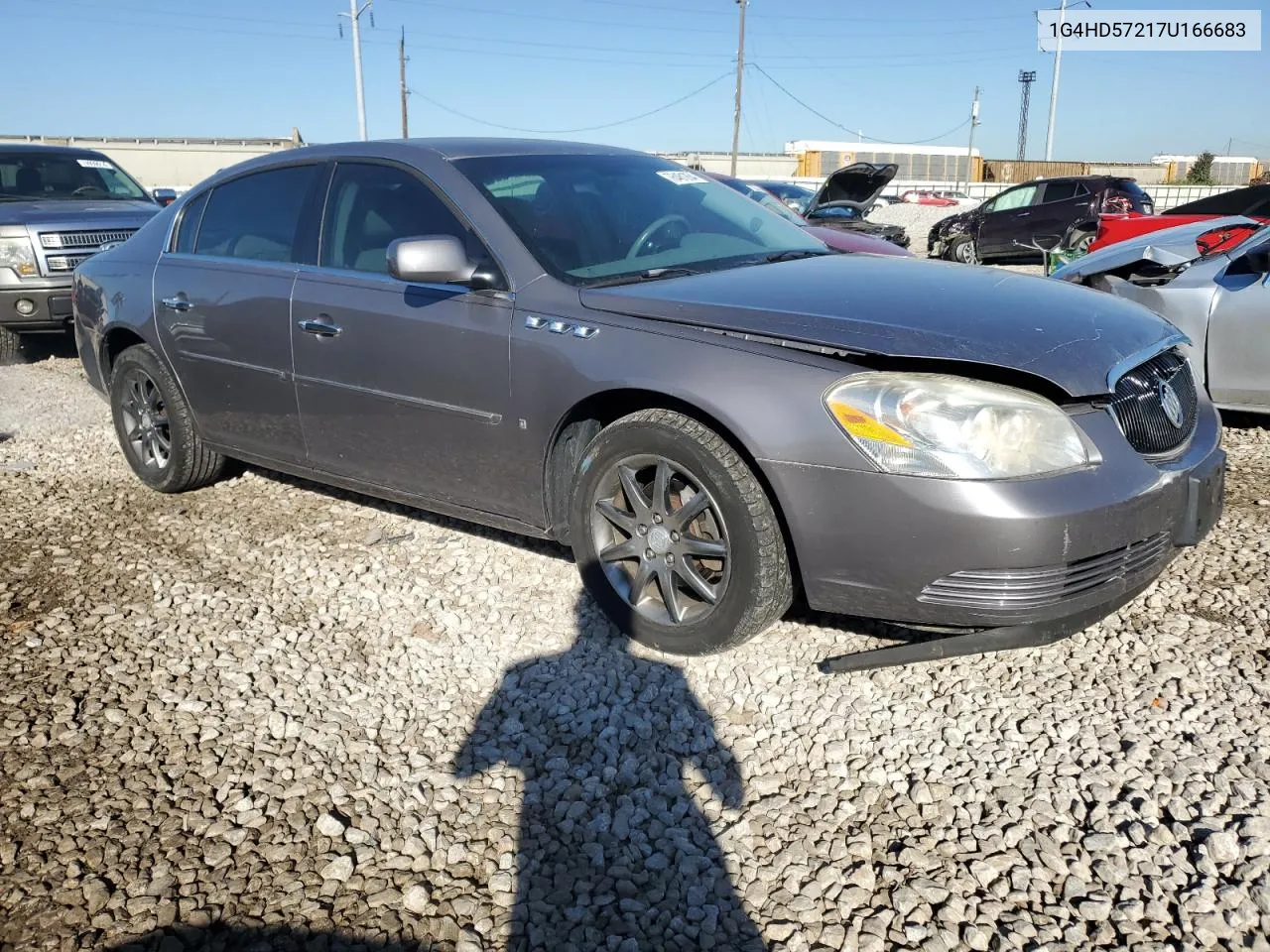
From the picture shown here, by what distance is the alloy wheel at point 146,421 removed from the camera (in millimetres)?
5070

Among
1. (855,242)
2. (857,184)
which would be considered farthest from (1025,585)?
(857,184)

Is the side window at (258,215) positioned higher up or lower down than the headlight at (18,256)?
higher up

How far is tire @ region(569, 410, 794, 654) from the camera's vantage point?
2.95 metres

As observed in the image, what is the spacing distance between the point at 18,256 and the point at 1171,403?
869 centimetres

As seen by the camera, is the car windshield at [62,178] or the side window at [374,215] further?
the car windshield at [62,178]

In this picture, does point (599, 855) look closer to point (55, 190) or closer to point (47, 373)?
point (47, 373)

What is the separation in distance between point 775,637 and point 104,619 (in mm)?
2395

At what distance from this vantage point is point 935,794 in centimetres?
254

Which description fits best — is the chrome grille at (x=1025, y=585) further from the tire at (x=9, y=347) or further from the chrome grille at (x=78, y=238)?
the tire at (x=9, y=347)

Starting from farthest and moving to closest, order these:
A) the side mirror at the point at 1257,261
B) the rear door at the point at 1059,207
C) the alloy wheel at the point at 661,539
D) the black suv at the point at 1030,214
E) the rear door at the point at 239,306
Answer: the rear door at the point at 1059,207 → the black suv at the point at 1030,214 → the side mirror at the point at 1257,261 → the rear door at the point at 239,306 → the alloy wheel at the point at 661,539

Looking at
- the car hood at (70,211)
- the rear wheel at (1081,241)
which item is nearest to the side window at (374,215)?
the car hood at (70,211)

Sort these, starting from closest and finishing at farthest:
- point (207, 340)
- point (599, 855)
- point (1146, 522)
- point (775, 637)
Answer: point (599, 855) < point (1146, 522) < point (775, 637) < point (207, 340)

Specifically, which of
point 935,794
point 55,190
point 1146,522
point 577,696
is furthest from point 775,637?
point 55,190

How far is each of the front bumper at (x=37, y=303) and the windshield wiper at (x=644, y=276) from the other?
6.93 metres
